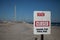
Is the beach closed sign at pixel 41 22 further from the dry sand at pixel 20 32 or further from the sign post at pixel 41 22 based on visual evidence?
the dry sand at pixel 20 32

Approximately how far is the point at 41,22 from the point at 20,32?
52.8 inches

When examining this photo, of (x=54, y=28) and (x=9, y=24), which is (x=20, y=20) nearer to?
(x=9, y=24)

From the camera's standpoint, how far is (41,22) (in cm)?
234

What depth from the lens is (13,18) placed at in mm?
3574

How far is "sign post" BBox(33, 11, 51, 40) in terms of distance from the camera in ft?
7.62

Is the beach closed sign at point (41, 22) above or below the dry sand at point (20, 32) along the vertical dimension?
above

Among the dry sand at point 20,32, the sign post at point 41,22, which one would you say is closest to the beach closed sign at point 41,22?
the sign post at point 41,22

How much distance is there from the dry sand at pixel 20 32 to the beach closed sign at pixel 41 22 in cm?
122

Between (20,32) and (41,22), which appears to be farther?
(20,32)

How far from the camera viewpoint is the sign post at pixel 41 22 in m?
2.32

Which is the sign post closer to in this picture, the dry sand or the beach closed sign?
the beach closed sign

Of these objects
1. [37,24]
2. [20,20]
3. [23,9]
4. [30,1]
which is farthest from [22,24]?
[37,24]

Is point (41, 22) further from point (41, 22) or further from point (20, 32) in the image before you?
point (20, 32)

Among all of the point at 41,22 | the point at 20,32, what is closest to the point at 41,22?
the point at 41,22
